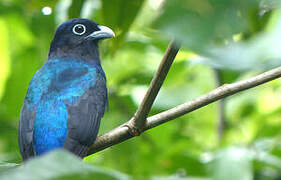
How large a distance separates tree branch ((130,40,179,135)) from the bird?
648 millimetres

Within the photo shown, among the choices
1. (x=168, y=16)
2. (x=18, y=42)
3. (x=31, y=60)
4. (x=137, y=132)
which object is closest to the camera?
(x=168, y=16)

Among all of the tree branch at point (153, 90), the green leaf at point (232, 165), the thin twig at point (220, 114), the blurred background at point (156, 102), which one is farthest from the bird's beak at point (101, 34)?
the tree branch at point (153, 90)

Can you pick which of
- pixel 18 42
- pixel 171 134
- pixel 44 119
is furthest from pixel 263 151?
pixel 18 42

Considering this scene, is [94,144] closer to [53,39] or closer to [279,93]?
[53,39]

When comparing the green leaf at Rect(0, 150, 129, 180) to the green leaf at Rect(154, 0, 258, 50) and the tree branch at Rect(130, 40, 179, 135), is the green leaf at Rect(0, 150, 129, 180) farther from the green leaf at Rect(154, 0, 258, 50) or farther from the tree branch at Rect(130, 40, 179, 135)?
the tree branch at Rect(130, 40, 179, 135)

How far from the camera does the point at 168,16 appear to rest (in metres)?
0.74

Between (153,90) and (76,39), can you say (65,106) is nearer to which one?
(153,90)

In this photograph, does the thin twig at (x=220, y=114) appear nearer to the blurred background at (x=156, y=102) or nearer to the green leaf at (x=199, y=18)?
the blurred background at (x=156, y=102)

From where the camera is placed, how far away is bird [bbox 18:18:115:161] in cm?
322

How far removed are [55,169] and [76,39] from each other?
4099 mm

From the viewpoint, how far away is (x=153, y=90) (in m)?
2.33

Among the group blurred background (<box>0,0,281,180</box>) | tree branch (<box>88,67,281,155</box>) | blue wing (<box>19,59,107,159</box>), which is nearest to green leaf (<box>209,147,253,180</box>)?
blurred background (<box>0,0,281,180</box>)

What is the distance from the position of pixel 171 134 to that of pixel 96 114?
1.14 meters

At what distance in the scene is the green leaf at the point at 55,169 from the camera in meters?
0.71
